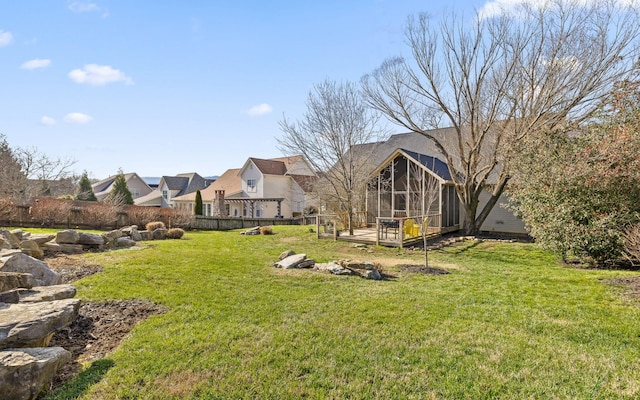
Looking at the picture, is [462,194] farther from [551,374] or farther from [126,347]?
[126,347]

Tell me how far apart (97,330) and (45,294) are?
942mm

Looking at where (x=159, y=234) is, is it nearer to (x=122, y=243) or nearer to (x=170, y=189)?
(x=122, y=243)

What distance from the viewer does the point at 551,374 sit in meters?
3.52

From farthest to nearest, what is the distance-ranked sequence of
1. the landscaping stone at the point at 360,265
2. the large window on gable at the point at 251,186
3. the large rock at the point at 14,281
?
the large window on gable at the point at 251,186, the landscaping stone at the point at 360,265, the large rock at the point at 14,281

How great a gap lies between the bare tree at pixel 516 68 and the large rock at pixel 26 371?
1348 centimetres

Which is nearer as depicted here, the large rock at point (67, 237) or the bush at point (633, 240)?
the bush at point (633, 240)

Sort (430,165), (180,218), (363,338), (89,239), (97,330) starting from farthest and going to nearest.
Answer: (180,218), (430,165), (89,239), (97,330), (363,338)

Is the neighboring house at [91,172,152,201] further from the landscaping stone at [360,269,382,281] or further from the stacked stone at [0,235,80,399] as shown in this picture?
the landscaping stone at [360,269,382,281]

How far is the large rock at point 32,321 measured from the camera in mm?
3385

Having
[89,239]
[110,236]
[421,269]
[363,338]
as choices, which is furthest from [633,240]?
[110,236]

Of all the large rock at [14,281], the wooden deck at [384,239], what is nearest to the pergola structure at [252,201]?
the wooden deck at [384,239]

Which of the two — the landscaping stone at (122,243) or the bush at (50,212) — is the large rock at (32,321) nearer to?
the landscaping stone at (122,243)

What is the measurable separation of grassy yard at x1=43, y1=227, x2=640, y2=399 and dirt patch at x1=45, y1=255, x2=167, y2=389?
0.20 meters

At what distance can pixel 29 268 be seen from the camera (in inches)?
220
